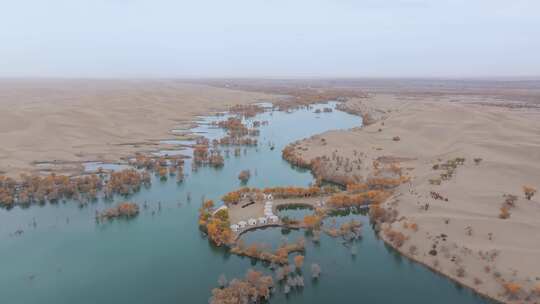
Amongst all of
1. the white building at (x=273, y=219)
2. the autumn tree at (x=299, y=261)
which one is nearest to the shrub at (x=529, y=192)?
the white building at (x=273, y=219)

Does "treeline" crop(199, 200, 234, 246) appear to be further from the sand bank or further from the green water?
the sand bank

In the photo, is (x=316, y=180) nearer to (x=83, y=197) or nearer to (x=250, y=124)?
(x=83, y=197)

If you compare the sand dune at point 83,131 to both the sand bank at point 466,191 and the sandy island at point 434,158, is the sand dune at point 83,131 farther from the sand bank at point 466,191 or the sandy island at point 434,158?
the sand bank at point 466,191

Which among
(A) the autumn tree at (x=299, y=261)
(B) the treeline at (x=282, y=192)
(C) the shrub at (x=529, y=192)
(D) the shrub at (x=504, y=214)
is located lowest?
(A) the autumn tree at (x=299, y=261)

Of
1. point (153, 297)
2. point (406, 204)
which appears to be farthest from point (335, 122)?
point (153, 297)

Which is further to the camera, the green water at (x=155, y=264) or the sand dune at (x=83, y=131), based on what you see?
the sand dune at (x=83, y=131)

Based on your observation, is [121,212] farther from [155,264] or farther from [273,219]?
[273,219]
